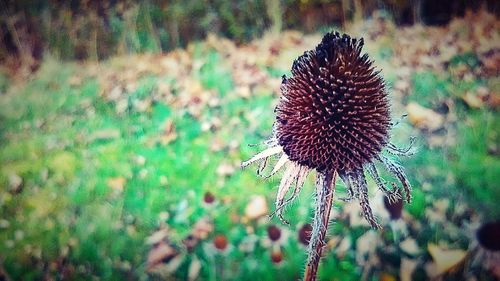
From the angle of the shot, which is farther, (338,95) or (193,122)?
(193,122)

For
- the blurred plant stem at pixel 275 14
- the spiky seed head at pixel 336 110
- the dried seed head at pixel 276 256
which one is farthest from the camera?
the blurred plant stem at pixel 275 14

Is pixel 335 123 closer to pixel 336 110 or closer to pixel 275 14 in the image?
pixel 336 110

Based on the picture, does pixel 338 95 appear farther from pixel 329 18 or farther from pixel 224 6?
pixel 224 6

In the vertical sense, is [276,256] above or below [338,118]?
below

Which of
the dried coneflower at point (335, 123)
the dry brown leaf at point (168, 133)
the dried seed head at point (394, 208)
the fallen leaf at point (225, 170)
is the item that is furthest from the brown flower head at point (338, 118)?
the dry brown leaf at point (168, 133)

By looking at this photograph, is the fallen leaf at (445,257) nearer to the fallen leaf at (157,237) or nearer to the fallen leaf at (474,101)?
the fallen leaf at (474,101)

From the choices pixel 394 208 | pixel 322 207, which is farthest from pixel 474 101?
pixel 322 207

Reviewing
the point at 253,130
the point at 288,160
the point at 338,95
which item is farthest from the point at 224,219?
the point at 338,95
